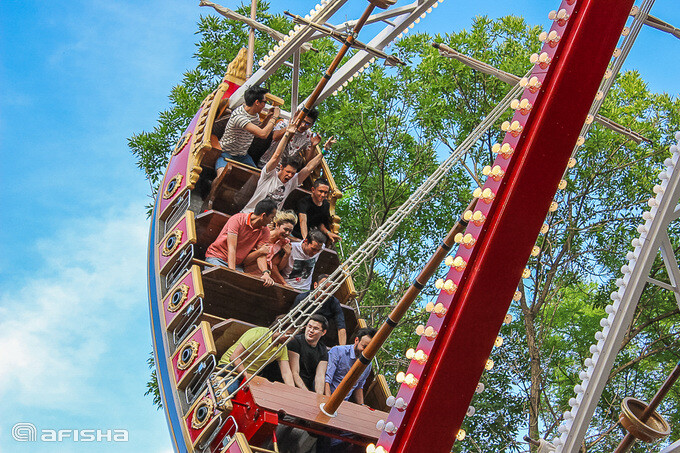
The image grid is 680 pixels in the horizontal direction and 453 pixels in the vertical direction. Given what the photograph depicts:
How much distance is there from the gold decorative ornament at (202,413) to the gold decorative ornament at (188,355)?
0.36 m

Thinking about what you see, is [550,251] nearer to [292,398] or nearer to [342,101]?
[342,101]

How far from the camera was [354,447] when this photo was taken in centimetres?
495

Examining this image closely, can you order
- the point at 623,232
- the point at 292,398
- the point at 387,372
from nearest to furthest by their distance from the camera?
the point at 292,398 → the point at 623,232 → the point at 387,372

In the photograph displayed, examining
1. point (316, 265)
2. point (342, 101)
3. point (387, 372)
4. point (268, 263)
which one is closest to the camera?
point (268, 263)

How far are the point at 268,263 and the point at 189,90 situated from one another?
7.44 meters

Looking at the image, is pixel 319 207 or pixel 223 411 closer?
pixel 223 411

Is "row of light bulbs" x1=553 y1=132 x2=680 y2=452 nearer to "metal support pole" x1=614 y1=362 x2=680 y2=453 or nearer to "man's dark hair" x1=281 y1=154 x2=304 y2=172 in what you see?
"metal support pole" x1=614 y1=362 x2=680 y2=453

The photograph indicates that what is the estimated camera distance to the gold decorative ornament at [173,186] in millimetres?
6973

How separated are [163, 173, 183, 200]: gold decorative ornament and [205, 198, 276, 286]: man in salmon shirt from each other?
106 cm

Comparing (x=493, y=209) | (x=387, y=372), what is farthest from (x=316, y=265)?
(x=387, y=372)

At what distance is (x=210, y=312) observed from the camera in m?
6.00

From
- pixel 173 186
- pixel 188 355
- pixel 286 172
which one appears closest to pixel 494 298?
pixel 188 355

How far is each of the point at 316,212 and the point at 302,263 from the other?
86 cm

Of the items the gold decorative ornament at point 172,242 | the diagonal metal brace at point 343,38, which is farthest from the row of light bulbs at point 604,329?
the gold decorative ornament at point 172,242
